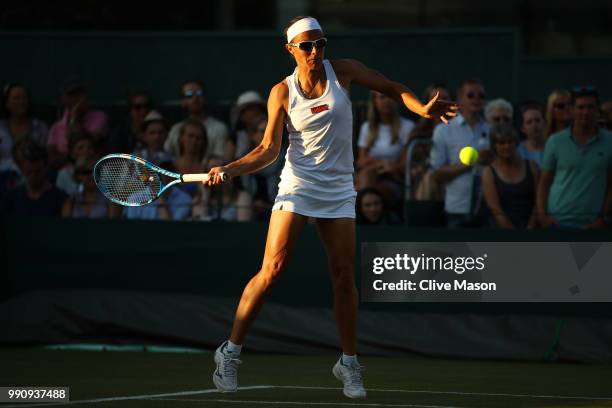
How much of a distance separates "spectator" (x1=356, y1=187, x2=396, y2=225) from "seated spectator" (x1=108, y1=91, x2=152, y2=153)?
7.15 feet

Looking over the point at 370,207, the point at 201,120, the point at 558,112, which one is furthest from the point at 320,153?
the point at 201,120

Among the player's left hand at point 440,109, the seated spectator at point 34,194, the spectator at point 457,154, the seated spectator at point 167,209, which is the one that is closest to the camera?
the player's left hand at point 440,109

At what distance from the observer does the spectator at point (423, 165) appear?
37.7 feet

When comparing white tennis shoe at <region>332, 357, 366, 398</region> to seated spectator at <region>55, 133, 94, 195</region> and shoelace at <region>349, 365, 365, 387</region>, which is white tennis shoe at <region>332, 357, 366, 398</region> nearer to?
shoelace at <region>349, 365, 365, 387</region>

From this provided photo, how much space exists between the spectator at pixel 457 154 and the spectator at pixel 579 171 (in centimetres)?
58

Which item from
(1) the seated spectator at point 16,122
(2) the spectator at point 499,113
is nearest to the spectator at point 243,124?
(1) the seated spectator at point 16,122

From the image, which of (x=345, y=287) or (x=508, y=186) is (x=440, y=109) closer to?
(x=345, y=287)

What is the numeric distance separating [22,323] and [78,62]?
15.6 ft

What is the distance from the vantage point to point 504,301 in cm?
1100

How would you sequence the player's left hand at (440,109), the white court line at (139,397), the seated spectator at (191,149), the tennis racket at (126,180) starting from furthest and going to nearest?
the seated spectator at (191,149) → the tennis racket at (126,180) → the player's left hand at (440,109) → the white court line at (139,397)

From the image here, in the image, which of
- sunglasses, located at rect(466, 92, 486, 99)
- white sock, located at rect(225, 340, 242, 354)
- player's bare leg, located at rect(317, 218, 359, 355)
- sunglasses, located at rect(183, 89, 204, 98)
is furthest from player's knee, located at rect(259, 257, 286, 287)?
sunglasses, located at rect(183, 89, 204, 98)

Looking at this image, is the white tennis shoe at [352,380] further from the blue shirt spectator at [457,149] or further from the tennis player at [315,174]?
the blue shirt spectator at [457,149]

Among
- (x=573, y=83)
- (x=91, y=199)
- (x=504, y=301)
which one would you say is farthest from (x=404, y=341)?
(x=573, y=83)

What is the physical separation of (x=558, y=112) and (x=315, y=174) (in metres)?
4.30
